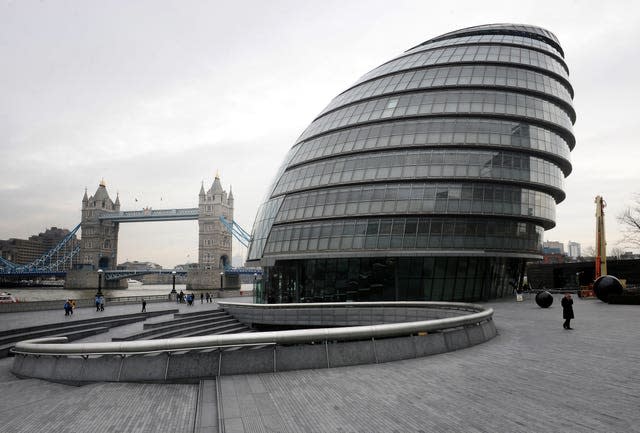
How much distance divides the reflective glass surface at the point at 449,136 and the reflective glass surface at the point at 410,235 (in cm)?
714

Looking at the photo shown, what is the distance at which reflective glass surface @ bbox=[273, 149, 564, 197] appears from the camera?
39.1 m

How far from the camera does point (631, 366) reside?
1194 cm

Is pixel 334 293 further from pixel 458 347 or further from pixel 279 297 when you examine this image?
pixel 458 347

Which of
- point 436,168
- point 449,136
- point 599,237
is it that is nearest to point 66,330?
point 436,168

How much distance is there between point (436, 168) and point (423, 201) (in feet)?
10.9

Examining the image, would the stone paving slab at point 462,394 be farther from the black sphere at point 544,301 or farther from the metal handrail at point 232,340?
the black sphere at point 544,301

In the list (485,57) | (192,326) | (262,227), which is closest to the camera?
(192,326)

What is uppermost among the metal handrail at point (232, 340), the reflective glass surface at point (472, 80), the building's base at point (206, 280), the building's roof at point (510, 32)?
the building's roof at point (510, 32)

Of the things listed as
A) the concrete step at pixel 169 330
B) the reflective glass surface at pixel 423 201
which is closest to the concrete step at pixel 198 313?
the concrete step at pixel 169 330

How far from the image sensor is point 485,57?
4584 centimetres

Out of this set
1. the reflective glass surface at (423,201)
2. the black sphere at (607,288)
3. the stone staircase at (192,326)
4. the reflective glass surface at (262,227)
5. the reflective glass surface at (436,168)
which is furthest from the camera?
the reflective glass surface at (262,227)

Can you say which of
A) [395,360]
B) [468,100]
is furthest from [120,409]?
[468,100]

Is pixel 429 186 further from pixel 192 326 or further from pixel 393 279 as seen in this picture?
pixel 192 326

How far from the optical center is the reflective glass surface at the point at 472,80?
43.5 m
